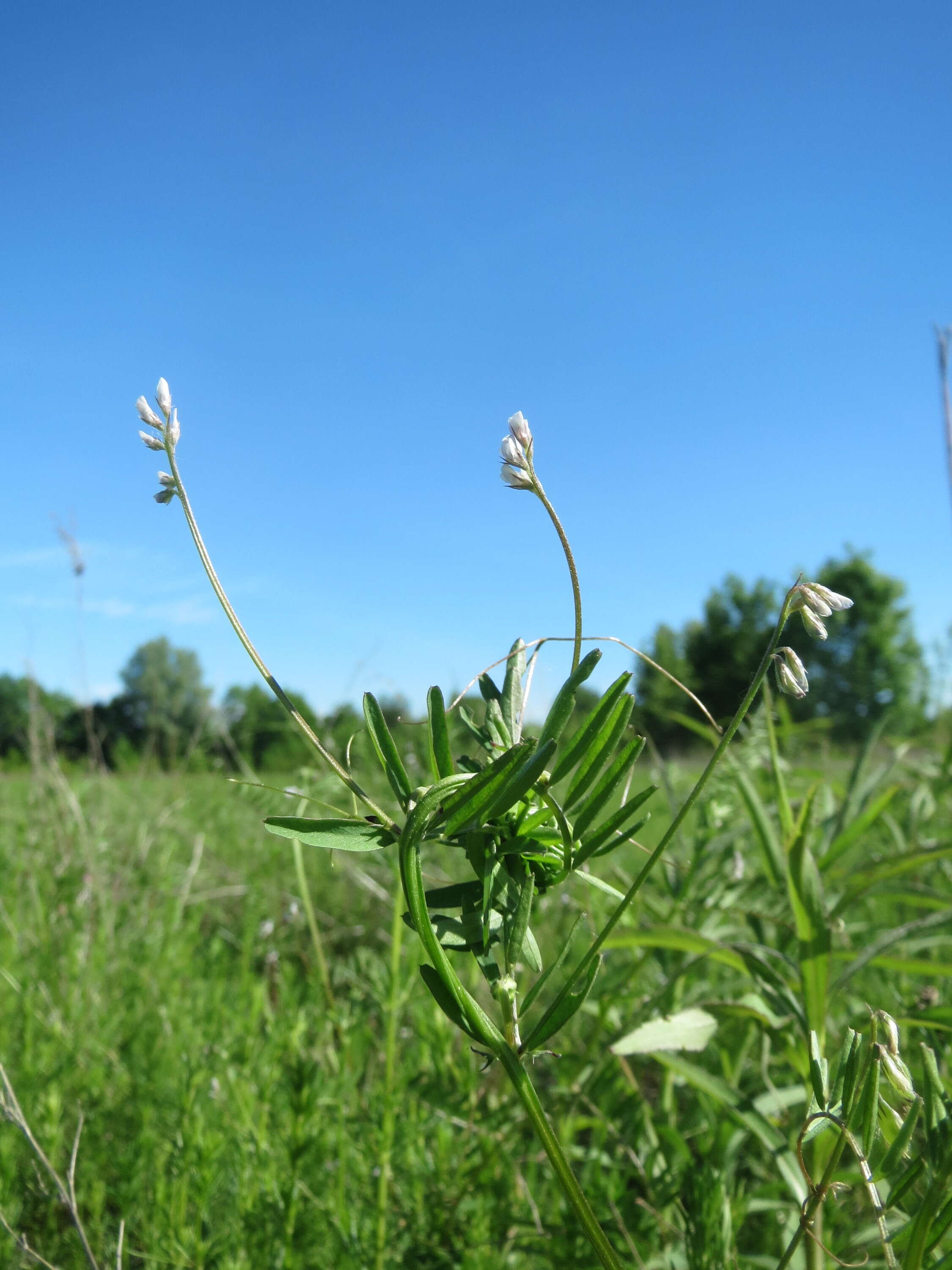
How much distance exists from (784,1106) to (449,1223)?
0.35m

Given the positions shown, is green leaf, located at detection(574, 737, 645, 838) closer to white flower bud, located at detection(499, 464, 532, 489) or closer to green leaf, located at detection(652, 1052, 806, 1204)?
white flower bud, located at detection(499, 464, 532, 489)

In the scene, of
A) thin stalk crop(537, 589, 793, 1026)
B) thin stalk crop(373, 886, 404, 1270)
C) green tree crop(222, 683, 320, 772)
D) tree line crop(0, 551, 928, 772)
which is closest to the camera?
thin stalk crop(537, 589, 793, 1026)

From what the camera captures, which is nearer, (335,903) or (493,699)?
(493,699)

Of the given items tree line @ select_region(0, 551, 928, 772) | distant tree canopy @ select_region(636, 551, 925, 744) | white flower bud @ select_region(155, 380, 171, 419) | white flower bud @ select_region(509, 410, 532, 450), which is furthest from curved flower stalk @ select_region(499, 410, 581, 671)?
distant tree canopy @ select_region(636, 551, 925, 744)

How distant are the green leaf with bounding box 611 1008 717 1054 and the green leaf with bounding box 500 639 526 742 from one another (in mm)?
445

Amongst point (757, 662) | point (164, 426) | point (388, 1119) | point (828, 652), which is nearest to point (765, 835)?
point (388, 1119)

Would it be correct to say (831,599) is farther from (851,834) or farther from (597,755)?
A: (851,834)

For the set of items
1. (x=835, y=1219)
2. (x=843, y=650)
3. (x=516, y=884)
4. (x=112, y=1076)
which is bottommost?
(x=112, y=1076)

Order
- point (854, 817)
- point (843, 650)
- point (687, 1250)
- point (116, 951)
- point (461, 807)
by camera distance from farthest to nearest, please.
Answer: point (843, 650) < point (116, 951) < point (854, 817) < point (687, 1250) < point (461, 807)

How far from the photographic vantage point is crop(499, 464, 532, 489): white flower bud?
0.35m

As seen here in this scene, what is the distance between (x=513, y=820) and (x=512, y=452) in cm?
14

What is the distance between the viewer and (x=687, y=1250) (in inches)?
26.1

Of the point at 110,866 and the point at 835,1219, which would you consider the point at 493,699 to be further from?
the point at 110,866

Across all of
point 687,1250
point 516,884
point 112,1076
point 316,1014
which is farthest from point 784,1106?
point 112,1076
